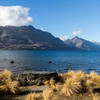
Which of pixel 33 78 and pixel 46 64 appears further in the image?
pixel 46 64

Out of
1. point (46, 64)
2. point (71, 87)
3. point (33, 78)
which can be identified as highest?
point (33, 78)

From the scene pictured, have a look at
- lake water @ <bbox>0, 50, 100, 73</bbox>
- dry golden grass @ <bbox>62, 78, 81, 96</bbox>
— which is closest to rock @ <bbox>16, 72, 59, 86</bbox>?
dry golden grass @ <bbox>62, 78, 81, 96</bbox>

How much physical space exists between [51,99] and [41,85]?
3.32 meters

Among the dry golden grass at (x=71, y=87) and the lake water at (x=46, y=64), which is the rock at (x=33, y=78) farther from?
the lake water at (x=46, y=64)

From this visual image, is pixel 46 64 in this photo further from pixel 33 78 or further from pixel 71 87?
pixel 71 87

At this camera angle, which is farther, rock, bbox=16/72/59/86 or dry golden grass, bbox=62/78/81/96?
rock, bbox=16/72/59/86

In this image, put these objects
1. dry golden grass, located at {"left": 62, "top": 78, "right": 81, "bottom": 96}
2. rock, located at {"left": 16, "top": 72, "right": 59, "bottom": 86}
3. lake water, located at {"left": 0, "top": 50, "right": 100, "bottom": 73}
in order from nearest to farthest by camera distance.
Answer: dry golden grass, located at {"left": 62, "top": 78, "right": 81, "bottom": 96}, rock, located at {"left": 16, "top": 72, "right": 59, "bottom": 86}, lake water, located at {"left": 0, "top": 50, "right": 100, "bottom": 73}

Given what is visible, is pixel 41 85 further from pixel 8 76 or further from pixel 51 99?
pixel 51 99

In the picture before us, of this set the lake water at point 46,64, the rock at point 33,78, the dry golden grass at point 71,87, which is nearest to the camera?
the dry golden grass at point 71,87

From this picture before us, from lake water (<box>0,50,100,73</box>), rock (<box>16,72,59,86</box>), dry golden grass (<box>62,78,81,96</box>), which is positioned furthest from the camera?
lake water (<box>0,50,100,73</box>)

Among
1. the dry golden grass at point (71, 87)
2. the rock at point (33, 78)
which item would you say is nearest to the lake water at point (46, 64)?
the rock at point (33, 78)

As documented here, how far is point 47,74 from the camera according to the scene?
454 inches

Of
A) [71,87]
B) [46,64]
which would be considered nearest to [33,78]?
[71,87]

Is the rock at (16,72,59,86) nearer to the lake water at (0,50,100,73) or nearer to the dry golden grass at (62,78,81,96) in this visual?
the dry golden grass at (62,78,81,96)
